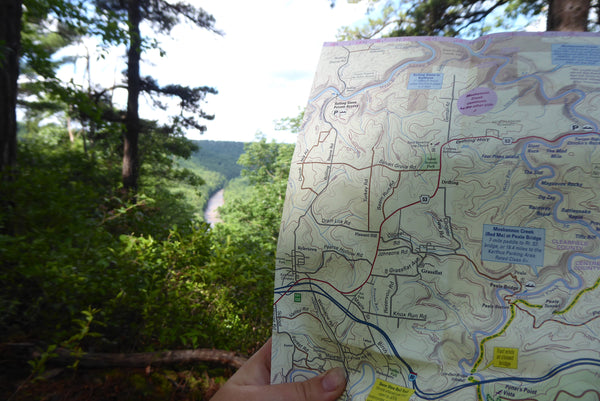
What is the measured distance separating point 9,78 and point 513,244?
4325 mm

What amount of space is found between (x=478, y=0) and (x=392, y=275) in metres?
3.09

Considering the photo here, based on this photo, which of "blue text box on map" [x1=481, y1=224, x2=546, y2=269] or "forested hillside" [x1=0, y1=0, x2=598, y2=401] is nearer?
"blue text box on map" [x1=481, y1=224, x2=546, y2=269]

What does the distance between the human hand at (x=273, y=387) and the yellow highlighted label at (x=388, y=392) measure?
0.25 ft

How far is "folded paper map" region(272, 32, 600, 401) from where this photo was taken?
739 mm

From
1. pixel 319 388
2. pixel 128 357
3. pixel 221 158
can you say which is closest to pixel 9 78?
pixel 128 357

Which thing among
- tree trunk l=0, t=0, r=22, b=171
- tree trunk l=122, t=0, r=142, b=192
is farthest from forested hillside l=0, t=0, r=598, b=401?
tree trunk l=122, t=0, r=142, b=192

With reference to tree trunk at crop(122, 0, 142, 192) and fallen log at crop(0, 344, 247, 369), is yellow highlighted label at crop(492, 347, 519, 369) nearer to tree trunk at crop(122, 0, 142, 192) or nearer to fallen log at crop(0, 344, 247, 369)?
fallen log at crop(0, 344, 247, 369)

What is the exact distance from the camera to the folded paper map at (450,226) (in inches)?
29.1

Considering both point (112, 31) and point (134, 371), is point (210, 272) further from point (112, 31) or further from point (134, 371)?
point (112, 31)

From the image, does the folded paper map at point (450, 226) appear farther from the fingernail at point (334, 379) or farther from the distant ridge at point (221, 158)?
the distant ridge at point (221, 158)

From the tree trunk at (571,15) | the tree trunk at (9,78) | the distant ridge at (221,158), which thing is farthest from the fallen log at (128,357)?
the distant ridge at (221,158)

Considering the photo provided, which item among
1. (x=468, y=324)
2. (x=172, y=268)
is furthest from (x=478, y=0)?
(x=172, y=268)

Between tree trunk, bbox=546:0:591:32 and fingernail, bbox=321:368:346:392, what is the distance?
156 centimetres

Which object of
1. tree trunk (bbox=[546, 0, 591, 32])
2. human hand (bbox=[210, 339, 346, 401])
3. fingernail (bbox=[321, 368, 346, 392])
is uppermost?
tree trunk (bbox=[546, 0, 591, 32])
